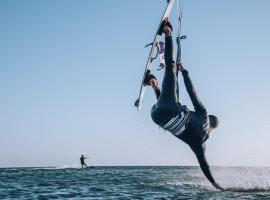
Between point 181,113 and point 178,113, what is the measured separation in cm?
9

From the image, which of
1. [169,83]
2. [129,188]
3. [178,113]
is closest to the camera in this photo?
[169,83]

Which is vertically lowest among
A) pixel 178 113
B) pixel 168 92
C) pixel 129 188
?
pixel 129 188

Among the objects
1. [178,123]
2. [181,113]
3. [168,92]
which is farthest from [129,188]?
[168,92]

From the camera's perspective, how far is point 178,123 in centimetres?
670

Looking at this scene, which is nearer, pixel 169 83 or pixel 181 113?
pixel 169 83

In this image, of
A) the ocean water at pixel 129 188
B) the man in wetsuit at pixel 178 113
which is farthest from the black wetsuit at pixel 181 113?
the ocean water at pixel 129 188

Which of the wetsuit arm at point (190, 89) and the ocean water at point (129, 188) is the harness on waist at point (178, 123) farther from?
the ocean water at point (129, 188)

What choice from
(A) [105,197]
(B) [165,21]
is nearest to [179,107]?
(B) [165,21]

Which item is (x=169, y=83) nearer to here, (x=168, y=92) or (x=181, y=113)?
(x=168, y=92)

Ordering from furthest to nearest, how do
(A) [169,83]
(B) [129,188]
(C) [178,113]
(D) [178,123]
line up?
1. (B) [129,188]
2. (D) [178,123]
3. (C) [178,113]
4. (A) [169,83]

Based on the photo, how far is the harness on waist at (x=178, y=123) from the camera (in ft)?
21.7

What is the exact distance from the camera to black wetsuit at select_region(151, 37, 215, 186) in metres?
6.31

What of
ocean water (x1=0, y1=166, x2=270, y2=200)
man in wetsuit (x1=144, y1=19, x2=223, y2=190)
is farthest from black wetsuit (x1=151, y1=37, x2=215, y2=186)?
ocean water (x1=0, y1=166, x2=270, y2=200)

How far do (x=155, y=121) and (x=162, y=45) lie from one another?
142 cm
